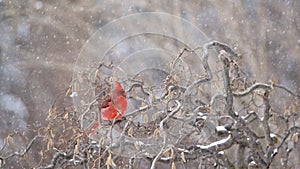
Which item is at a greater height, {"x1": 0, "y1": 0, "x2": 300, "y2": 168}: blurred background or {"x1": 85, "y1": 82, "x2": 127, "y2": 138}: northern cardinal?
{"x1": 0, "y1": 0, "x2": 300, "y2": 168}: blurred background

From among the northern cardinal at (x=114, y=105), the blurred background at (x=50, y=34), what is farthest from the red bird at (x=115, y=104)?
the blurred background at (x=50, y=34)

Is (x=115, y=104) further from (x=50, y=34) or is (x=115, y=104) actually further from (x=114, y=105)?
(x=50, y=34)

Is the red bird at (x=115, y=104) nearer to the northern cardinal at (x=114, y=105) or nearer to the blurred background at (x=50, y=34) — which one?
the northern cardinal at (x=114, y=105)

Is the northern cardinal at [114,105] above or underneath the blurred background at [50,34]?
underneath

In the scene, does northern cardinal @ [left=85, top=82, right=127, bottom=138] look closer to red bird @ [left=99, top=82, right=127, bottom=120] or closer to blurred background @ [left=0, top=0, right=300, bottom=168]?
red bird @ [left=99, top=82, right=127, bottom=120]

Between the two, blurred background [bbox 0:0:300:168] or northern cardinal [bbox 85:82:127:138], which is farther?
blurred background [bbox 0:0:300:168]

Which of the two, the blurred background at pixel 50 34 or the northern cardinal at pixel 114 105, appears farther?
the blurred background at pixel 50 34

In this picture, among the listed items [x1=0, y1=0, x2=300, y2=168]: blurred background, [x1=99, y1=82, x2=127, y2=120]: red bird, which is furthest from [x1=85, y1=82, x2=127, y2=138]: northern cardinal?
[x1=0, y1=0, x2=300, y2=168]: blurred background

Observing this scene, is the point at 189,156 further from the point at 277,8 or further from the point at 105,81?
the point at 277,8
